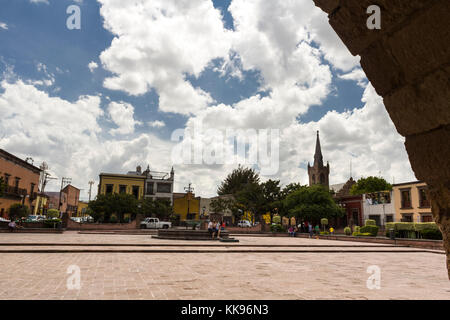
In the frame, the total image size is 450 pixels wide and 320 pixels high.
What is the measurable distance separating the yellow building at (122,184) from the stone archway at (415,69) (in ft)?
165

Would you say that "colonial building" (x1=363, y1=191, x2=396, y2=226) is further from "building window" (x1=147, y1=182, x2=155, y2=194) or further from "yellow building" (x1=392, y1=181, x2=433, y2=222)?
"building window" (x1=147, y1=182, x2=155, y2=194)

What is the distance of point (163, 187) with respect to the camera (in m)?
53.6

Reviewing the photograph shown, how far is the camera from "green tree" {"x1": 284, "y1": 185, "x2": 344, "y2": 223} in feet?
117


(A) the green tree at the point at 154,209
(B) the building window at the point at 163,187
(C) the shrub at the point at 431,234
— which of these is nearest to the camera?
(C) the shrub at the point at 431,234

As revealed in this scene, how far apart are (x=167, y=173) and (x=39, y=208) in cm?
2605

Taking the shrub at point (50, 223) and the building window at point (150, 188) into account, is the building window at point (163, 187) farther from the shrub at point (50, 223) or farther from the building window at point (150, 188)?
the shrub at point (50, 223)

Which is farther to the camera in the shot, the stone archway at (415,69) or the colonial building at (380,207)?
the colonial building at (380,207)

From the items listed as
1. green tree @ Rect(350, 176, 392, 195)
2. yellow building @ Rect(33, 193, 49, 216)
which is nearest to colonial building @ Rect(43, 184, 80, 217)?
yellow building @ Rect(33, 193, 49, 216)

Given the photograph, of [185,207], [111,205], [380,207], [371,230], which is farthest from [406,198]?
[111,205]

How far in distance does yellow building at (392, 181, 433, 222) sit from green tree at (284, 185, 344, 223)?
6316 millimetres

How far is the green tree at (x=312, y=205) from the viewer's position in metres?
35.6

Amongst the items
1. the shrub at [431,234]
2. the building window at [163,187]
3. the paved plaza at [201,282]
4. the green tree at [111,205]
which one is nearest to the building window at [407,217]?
the shrub at [431,234]

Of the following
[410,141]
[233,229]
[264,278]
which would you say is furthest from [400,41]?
[233,229]

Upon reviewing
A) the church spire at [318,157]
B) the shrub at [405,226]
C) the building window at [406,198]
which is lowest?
the shrub at [405,226]
